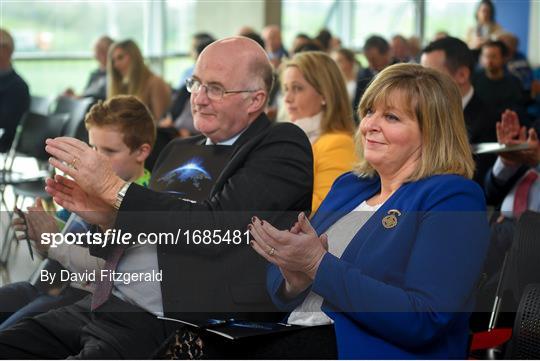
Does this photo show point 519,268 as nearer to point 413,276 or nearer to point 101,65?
point 413,276

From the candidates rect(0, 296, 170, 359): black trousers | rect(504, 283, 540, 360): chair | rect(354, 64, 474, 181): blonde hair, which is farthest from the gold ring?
rect(504, 283, 540, 360): chair

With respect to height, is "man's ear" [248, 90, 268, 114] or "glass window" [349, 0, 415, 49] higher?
"man's ear" [248, 90, 268, 114]

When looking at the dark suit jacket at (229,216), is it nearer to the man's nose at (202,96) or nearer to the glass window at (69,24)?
the man's nose at (202,96)

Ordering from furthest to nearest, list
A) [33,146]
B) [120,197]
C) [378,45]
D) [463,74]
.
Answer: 1. [378,45]
2. [33,146]
3. [463,74]
4. [120,197]

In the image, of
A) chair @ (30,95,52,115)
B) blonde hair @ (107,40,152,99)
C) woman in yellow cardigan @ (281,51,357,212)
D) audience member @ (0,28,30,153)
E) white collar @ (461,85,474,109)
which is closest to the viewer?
woman in yellow cardigan @ (281,51,357,212)

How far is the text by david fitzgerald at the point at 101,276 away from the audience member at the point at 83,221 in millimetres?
16

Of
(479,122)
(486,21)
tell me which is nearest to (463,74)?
(479,122)

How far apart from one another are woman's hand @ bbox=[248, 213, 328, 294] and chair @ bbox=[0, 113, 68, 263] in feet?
11.6

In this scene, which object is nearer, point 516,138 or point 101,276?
point 101,276

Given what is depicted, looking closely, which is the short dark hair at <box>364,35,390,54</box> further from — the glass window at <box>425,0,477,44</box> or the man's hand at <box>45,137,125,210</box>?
the man's hand at <box>45,137,125,210</box>

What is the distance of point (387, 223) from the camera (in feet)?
6.46

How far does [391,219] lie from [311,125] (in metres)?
1.78

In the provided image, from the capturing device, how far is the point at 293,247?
1879 millimetres

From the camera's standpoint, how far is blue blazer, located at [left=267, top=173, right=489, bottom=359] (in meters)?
1.84
